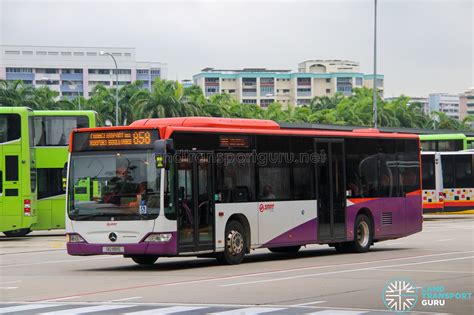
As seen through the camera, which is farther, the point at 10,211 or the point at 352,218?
the point at 10,211

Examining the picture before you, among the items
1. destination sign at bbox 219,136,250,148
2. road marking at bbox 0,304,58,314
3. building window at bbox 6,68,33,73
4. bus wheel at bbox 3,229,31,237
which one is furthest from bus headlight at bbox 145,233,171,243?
building window at bbox 6,68,33,73

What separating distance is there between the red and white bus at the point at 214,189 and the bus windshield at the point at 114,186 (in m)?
0.02

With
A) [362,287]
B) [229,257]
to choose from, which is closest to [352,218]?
[229,257]

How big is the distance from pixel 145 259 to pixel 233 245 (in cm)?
206

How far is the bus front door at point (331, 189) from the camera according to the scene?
2459 cm

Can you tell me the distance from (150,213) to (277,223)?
389cm

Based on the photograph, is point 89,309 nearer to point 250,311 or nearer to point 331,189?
point 250,311

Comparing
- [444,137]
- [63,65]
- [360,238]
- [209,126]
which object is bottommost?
[360,238]

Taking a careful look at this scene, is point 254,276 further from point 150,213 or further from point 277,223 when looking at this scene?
point 277,223

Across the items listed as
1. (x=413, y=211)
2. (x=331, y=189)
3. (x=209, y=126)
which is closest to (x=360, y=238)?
(x=331, y=189)

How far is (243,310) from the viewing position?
13.5m

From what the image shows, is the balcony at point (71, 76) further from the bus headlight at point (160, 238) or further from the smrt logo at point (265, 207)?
the bus headlight at point (160, 238)

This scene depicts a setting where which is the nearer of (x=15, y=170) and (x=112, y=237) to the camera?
(x=112, y=237)

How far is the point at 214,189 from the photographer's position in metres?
21.5
